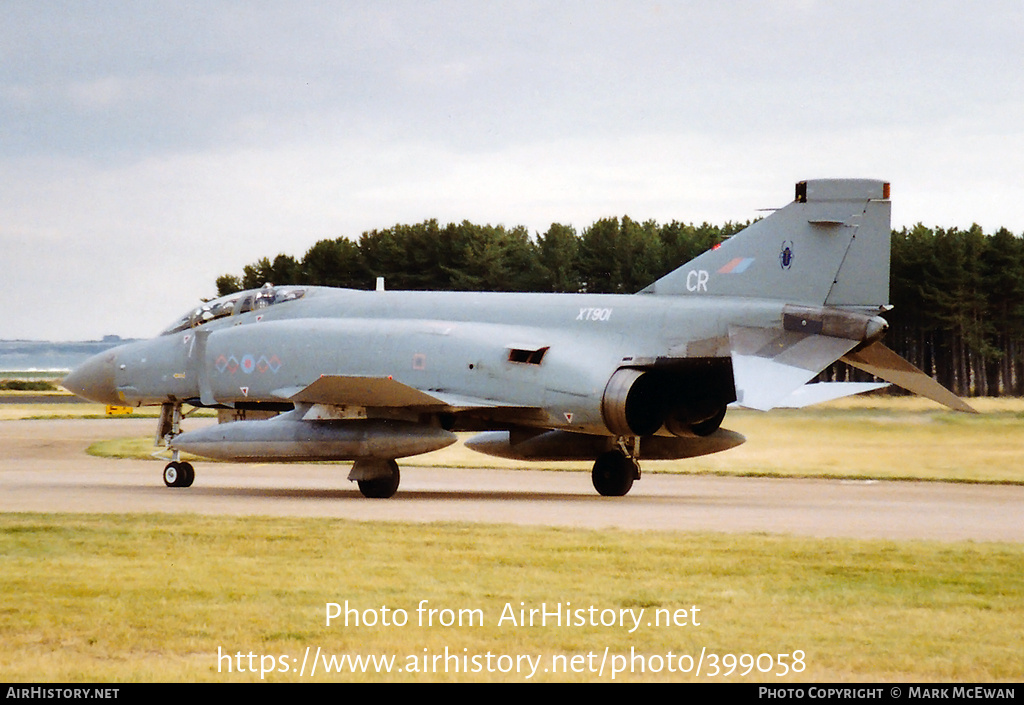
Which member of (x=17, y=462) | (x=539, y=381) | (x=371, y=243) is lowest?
(x=17, y=462)

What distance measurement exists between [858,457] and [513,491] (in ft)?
23.4

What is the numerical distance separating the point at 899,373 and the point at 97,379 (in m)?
12.8

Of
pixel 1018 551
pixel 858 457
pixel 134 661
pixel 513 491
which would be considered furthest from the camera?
pixel 858 457

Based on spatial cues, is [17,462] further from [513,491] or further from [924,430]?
[924,430]

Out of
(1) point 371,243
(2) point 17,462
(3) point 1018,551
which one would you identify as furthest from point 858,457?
(1) point 371,243

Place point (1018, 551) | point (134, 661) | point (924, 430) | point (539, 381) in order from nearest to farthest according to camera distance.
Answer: point (134, 661), point (1018, 551), point (539, 381), point (924, 430)

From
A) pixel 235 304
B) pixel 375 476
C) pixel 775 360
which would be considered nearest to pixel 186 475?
pixel 235 304

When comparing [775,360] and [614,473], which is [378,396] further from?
[775,360]

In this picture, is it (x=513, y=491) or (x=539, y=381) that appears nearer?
(x=539, y=381)

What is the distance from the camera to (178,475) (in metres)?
20.2

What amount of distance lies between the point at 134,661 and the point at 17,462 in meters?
20.2

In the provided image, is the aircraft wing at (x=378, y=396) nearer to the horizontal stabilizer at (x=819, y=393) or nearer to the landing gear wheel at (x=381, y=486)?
the landing gear wheel at (x=381, y=486)
